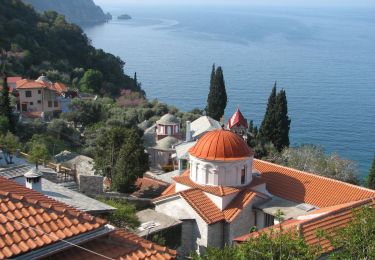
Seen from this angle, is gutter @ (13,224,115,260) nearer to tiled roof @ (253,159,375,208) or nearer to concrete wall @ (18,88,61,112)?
tiled roof @ (253,159,375,208)

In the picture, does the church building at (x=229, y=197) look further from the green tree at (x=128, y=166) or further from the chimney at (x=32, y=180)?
the chimney at (x=32, y=180)

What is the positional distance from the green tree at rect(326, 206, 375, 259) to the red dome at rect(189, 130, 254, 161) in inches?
410

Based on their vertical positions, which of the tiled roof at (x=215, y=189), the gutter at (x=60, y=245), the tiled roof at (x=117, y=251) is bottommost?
the tiled roof at (x=215, y=189)

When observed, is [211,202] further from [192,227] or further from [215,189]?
[192,227]

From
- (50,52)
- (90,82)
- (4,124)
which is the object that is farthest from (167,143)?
(50,52)

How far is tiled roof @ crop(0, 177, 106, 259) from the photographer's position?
6.22 m

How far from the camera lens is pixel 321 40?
158m

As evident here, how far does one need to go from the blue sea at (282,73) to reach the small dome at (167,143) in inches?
891

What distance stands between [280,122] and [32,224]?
115 feet

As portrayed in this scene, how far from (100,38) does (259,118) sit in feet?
353

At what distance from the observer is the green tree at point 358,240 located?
32.4 ft

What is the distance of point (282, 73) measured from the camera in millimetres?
100750

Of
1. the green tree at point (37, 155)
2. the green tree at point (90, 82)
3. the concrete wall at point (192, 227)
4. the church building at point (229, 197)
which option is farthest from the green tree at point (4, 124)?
the green tree at point (90, 82)

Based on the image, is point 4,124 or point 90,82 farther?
point 90,82
